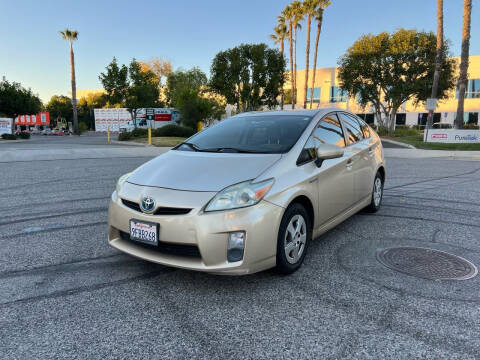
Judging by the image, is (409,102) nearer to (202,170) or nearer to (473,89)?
(473,89)

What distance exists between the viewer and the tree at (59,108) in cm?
8100

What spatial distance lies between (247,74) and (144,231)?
125ft

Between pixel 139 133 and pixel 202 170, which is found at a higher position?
pixel 139 133

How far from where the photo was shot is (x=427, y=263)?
11.6 ft

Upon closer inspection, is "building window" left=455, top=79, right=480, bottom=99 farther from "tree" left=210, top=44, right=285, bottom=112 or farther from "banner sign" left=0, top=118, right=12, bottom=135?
"banner sign" left=0, top=118, right=12, bottom=135

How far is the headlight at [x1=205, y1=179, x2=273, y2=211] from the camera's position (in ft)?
9.02

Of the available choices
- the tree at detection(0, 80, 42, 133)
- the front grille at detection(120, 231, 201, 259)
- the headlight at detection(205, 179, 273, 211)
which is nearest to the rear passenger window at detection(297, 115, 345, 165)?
the headlight at detection(205, 179, 273, 211)

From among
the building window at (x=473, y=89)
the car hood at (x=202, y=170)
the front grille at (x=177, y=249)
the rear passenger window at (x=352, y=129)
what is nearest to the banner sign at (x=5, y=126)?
the car hood at (x=202, y=170)

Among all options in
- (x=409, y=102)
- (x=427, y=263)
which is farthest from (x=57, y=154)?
(x=409, y=102)

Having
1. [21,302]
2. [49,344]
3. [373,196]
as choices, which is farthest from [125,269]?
[373,196]

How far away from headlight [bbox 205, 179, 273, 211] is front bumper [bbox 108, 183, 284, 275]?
47mm

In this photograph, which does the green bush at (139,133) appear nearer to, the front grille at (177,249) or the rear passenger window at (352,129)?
the rear passenger window at (352,129)

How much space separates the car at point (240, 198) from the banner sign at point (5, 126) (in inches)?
1496

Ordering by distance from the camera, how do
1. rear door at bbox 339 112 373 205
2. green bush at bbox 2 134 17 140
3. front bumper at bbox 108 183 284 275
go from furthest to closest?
green bush at bbox 2 134 17 140 < rear door at bbox 339 112 373 205 < front bumper at bbox 108 183 284 275
